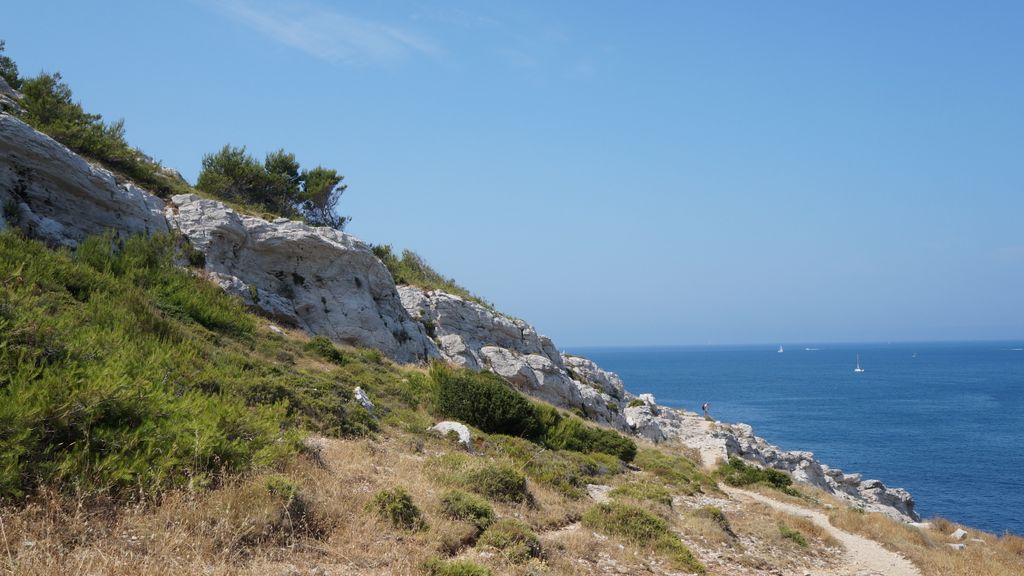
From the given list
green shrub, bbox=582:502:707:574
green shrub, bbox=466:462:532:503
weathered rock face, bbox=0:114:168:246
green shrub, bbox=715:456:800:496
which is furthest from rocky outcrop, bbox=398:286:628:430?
green shrub, bbox=582:502:707:574

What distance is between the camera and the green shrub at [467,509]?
8916 mm

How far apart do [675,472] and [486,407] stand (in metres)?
6.65

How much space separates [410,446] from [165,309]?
900cm

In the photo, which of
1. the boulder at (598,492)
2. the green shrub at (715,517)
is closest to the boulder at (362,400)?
the boulder at (598,492)

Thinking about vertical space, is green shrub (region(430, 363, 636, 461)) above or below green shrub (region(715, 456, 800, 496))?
above

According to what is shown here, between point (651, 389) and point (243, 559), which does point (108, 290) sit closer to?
point (243, 559)

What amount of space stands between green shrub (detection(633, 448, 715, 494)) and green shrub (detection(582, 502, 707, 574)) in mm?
6622

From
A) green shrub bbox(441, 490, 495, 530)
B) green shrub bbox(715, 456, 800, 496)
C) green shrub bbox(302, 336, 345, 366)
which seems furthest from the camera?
green shrub bbox(715, 456, 800, 496)

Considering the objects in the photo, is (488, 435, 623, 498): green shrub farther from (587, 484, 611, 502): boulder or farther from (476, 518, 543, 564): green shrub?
(476, 518, 543, 564): green shrub

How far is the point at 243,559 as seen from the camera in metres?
6.10

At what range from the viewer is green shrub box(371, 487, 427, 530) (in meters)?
8.12

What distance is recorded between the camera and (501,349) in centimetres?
3531

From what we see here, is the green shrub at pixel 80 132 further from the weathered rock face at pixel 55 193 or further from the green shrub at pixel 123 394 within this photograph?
the green shrub at pixel 123 394

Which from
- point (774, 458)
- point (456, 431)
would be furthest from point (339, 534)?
point (774, 458)
